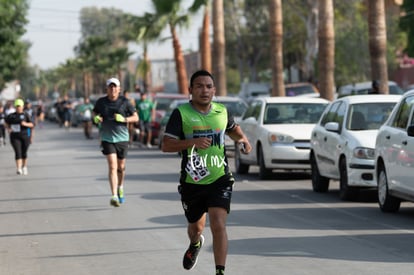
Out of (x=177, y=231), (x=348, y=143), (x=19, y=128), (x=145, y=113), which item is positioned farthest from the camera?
(x=145, y=113)

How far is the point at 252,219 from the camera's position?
1419cm

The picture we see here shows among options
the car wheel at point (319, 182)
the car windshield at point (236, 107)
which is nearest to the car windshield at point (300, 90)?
the car windshield at point (236, 107)

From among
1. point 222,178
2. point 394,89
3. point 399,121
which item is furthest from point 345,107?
point 394,89

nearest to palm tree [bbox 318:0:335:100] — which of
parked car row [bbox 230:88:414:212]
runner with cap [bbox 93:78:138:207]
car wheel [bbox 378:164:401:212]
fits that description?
parked car row [bbox 230:88:414:212]

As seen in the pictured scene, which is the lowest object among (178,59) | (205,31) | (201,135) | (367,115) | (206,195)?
(206,195)

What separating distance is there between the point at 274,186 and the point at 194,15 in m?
25.8

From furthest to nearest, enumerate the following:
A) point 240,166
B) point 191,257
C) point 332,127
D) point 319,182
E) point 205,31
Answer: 1. point 205,31
2. point 240,166
3. point 319,182
4. point 332,127
5. point 191,257

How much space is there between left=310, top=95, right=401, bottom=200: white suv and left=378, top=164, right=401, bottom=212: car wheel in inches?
38.3

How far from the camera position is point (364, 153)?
16344mm

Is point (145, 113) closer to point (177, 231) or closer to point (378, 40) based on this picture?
point (378, 40)

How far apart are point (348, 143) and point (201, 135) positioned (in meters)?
8.07

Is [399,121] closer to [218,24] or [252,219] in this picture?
[252,219]

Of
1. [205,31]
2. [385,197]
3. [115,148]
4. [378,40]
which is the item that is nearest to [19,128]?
[378,40]

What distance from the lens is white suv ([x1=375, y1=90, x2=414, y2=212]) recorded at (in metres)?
13.7
